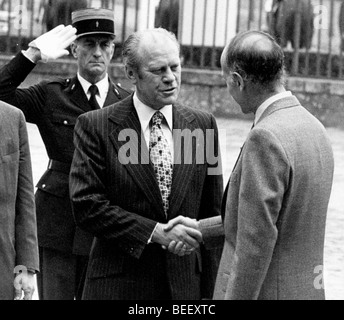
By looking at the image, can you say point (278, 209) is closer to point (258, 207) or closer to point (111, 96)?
point (258, 207)

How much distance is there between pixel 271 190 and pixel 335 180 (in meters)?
7.03

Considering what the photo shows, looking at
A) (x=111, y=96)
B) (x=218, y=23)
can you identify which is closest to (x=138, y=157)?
(x=111, y=96)

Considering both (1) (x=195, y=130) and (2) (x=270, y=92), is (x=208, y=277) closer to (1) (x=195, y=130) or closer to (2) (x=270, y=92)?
(1) (x=195, y=130)

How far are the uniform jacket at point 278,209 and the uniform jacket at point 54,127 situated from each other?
1544mm

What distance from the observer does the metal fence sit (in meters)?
13.3

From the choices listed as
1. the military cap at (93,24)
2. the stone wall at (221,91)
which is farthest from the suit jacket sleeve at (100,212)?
the stone wall at (221,91)

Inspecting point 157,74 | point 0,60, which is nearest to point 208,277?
point 157,74

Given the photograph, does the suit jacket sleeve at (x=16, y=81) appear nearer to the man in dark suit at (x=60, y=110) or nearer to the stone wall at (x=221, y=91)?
the man in dark suit at (x=60, y=110)

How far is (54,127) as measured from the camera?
5.40 meters

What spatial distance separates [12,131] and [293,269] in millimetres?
1222

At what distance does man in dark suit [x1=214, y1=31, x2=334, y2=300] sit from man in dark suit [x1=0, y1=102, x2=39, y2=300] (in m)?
0.80

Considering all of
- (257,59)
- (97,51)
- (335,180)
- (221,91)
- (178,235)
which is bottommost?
(335,180)

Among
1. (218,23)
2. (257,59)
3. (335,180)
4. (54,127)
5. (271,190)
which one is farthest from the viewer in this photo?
(218,23)

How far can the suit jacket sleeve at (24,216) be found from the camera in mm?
4254
